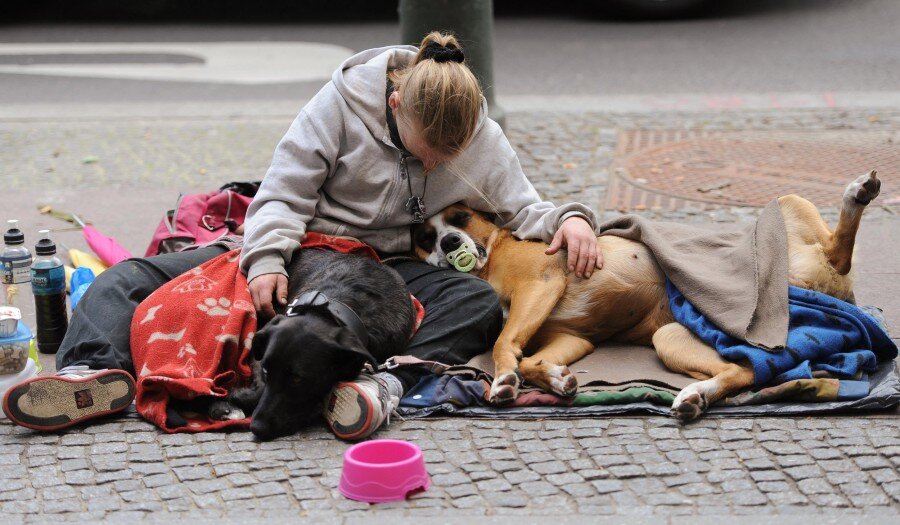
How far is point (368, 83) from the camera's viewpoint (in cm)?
411

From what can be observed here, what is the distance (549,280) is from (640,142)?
324 cm

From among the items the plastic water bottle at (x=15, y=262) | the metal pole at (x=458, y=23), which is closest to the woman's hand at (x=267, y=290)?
the plastic water bottle at (x=15, y=262)

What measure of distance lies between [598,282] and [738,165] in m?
2.79

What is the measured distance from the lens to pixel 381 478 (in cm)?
307

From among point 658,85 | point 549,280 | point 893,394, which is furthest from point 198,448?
point 658,85

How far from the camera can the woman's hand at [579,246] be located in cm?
412

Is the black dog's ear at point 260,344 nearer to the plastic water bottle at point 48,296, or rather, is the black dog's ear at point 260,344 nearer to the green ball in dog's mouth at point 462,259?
the green ball in dog's mouth at point 462,259

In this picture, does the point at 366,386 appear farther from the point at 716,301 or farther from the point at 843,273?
the point at 843,273

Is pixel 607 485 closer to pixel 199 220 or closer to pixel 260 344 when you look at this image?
pixel 260 344

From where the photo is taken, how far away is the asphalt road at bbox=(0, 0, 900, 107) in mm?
8750

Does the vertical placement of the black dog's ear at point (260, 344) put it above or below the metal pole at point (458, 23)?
below

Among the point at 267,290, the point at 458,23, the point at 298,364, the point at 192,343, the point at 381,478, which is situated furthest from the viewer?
the point at 458,23

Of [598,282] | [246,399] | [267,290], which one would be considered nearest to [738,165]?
[598,282]

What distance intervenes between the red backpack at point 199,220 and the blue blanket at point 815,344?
204cm
